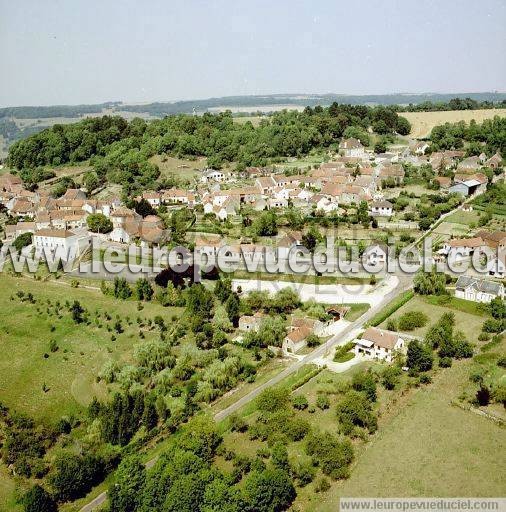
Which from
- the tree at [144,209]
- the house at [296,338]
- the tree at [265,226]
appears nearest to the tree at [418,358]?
the house at [296,338]

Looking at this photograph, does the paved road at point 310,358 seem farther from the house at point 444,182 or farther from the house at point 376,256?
the house at point 444,182

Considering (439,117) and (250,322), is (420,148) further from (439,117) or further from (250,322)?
(250,322)

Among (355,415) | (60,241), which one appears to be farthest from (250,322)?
(60,241)

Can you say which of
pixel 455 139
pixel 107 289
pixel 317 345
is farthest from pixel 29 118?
pixel 317 345

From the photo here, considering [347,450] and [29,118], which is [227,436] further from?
[29,118]

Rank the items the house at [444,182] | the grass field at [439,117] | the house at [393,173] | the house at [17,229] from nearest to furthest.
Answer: the house at [17,229]
the house at [444,182]
the house at [393,173]
the grass field at [439,117]
